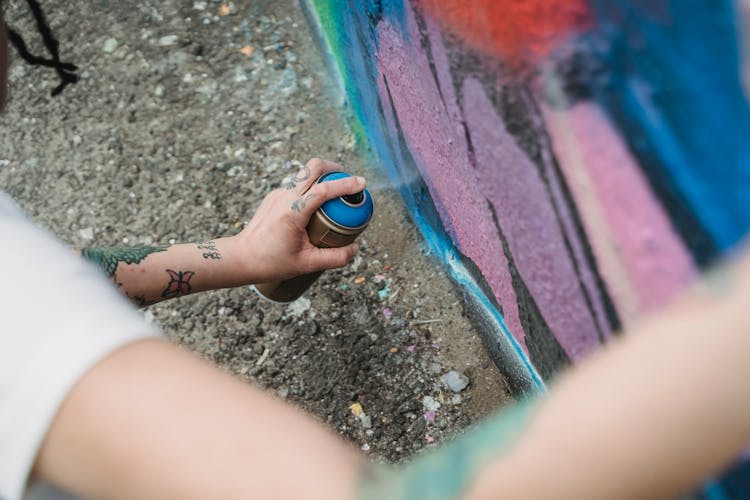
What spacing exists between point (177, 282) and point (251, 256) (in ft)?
0.64

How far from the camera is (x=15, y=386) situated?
77 centimetres

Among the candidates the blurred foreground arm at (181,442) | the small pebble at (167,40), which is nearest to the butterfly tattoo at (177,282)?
the blurred foreground arm at (181,442)

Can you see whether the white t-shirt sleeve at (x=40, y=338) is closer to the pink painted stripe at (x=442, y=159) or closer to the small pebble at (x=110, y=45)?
the pink painted stripe at (x=442, y=159)

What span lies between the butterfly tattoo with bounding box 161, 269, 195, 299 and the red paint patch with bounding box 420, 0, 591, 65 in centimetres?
81

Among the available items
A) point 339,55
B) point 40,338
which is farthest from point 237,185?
point 40,338

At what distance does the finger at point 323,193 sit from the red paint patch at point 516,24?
400 millimetres

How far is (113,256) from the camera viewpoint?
163 cm

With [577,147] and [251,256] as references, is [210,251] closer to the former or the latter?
[251,256]

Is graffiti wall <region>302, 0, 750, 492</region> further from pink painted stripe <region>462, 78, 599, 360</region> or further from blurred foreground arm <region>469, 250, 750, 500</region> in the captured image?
blurred foreground arm <region>469, 250, 750, 500</region>

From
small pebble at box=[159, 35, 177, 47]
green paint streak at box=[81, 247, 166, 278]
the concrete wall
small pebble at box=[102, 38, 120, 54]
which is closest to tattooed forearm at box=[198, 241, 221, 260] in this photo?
green paint streak at box=[81, 247, 166, 278]

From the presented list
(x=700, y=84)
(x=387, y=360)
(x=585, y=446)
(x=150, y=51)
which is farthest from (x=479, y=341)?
(x=150, y=51)

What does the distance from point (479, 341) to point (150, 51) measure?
6.00 ft

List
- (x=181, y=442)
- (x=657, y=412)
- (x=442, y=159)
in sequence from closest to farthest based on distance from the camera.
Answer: (x=657, y=412) → (x=181, y=442) → (x=442, y=159)

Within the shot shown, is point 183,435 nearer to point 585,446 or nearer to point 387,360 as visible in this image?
point 585,446
